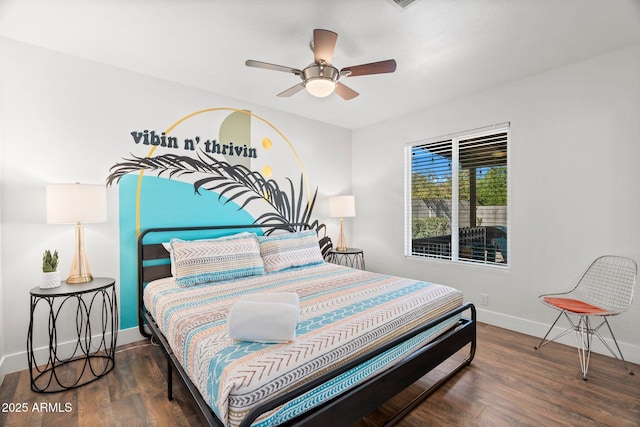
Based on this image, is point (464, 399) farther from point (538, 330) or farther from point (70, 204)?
point (70, 204)

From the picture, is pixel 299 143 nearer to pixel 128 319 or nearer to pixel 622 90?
pixel 128 319

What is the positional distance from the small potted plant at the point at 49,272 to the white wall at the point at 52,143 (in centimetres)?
27

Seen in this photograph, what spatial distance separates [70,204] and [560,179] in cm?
418

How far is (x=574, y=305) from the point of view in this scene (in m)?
2.47

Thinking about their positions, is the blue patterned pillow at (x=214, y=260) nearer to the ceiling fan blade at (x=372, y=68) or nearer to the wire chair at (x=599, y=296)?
the ceiling fan blade at (x=372, y=68)

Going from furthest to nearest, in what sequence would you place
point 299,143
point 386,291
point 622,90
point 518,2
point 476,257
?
point 299,143 < point 476,257 < point 622,90 < point 386,291 < point 518,2

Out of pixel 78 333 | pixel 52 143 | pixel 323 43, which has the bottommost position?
pixel 78 333

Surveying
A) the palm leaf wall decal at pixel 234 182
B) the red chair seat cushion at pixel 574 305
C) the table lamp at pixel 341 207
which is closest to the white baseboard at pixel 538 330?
the red chair seat cushion at pixel 574 305

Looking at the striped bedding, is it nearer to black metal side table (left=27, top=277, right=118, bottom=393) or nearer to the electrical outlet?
black metal side table (left=27, top=277, right=118, bottom=393)

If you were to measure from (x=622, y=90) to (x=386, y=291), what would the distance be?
8.54ft

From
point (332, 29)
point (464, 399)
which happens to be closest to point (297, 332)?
point (464, 399)

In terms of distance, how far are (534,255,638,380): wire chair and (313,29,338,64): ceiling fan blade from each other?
2676 millimetres

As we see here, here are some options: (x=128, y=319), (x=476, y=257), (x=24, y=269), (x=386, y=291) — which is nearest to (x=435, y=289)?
(x=386, y=291)

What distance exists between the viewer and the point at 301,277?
2799 millimetres
